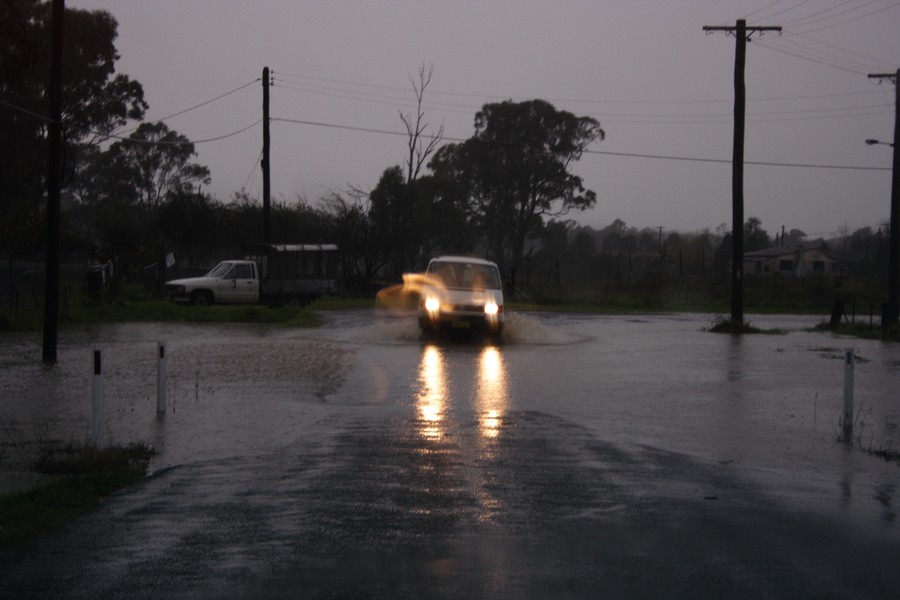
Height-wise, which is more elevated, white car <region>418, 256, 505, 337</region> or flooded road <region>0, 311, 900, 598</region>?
white car <region>418, 256, 505, 337</region>

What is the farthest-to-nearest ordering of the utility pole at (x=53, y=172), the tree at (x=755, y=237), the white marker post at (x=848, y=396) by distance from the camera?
1. the tree at (x=755, y=237)
2. the utility pole at (x=53, y=172)
3. the white marker post at (x=848, y=396)

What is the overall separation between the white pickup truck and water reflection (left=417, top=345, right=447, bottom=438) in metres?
17.0

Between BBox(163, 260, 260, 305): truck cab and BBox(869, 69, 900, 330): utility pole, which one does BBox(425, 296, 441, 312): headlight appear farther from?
BBox(869, 69, 900, 330): utility pole

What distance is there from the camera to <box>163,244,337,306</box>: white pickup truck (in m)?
35.8

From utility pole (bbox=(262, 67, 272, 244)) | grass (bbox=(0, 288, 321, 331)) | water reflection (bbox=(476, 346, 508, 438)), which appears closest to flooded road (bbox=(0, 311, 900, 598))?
water reflection (bbox=(476, 346, 508, 438))

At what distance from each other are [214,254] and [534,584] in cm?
4018

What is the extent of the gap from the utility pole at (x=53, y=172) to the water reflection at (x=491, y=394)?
7.49 m

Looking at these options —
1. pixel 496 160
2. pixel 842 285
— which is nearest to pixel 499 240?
pixel 496 160

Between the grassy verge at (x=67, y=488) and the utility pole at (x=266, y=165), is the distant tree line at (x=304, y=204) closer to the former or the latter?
the utility pole at (x=266, y=165)

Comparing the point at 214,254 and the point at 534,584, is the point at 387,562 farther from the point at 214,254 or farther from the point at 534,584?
the point at 214,254

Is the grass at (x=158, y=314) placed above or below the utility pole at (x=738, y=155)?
below

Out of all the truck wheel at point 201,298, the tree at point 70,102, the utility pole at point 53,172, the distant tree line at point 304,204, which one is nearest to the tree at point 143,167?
the distant tree line at point 304,204

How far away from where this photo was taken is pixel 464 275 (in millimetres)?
24547

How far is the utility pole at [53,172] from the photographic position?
17156mm
